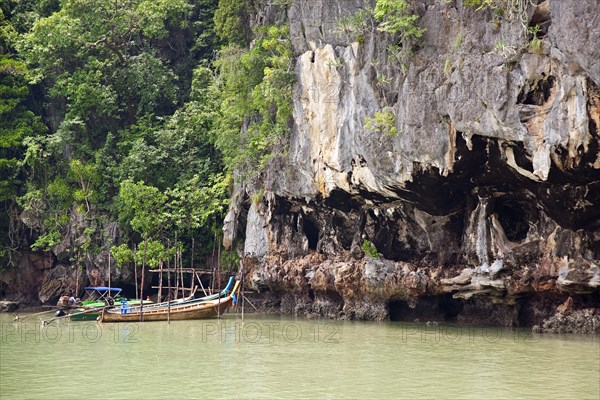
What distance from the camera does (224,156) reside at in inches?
1118

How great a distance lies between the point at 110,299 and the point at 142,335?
590 centimetres

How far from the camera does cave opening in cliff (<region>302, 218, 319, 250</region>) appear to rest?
2564 cm

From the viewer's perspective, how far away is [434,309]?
22297mm

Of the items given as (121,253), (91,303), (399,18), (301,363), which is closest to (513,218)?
(399,18)

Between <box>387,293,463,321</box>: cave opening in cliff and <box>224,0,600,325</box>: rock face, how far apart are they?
0.13 feet

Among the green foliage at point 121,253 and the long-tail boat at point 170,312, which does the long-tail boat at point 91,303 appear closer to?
the long-tail boat at point 170,312

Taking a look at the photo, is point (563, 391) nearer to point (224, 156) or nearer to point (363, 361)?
point (363, 361)

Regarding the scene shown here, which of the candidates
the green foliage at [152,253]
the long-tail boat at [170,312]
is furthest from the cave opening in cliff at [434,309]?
the green foliage at [152,253]

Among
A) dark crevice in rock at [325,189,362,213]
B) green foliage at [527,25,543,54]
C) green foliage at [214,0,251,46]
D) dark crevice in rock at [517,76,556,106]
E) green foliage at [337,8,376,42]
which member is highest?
green foliage at [214,0,251,46]

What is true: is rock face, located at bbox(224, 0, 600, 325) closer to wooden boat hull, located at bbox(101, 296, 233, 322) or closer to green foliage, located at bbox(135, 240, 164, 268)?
wooden boat hull, located at bbox(101, 296, 233, 322)

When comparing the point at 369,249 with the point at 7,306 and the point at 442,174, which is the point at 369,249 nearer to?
the point at 442,174

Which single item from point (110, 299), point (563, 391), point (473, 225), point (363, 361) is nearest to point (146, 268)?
point (110, 299)

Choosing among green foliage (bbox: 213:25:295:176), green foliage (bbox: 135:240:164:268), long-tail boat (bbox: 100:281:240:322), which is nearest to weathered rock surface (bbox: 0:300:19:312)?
green foliage (bbox: 135:240:164:268)

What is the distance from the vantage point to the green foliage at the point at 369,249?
22.3m
